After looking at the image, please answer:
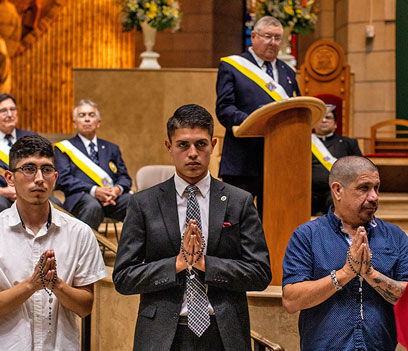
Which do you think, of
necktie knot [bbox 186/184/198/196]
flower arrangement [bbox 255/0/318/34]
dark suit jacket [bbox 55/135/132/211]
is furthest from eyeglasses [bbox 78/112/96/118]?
flower arrangement [bbox 255/0/318/34]

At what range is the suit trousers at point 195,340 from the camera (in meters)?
2.42

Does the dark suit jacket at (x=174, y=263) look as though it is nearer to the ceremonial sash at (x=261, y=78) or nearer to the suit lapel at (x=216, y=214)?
the suit lapel at (x=216, y=214)

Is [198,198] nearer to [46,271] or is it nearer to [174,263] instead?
[174,263]

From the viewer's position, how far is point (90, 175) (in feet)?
16.4

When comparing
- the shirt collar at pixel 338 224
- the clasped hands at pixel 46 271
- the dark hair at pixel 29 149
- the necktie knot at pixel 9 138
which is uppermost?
the necktie knot at pixel 9 138

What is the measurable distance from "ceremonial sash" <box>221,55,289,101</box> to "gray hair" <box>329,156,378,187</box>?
53.8 inches

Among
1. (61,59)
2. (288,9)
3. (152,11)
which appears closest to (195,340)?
(152,11)

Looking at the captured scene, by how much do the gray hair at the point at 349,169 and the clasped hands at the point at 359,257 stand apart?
0.98 ft

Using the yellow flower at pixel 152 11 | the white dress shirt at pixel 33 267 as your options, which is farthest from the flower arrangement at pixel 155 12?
Result: the white dress shirt at pixel 33 267

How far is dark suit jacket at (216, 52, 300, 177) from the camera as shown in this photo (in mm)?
3908

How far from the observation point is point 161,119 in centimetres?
751

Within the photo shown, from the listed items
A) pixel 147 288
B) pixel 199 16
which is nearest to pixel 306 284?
pixel 147 288

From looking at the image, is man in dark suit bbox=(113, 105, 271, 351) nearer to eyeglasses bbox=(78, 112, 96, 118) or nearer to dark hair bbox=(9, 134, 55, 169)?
dark hair bbox=(9, 134, 55, 169)

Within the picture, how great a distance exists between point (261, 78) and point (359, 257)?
182 centimetres
